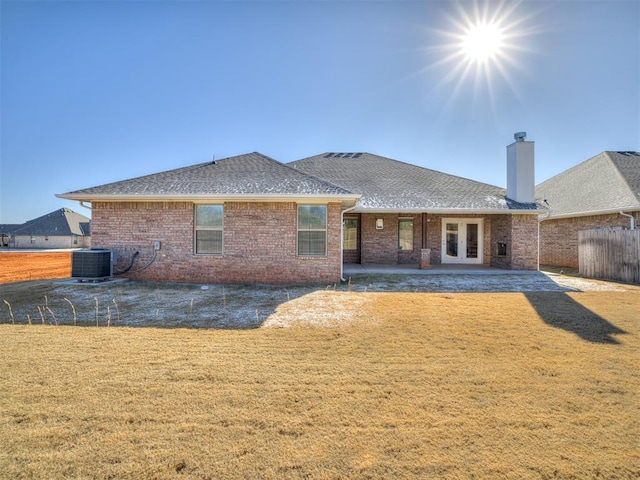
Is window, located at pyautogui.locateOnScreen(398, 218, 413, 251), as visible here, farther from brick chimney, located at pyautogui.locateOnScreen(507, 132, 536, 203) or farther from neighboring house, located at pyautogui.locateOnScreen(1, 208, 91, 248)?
neighboring house, located at pyautogui.locateOnScreen(1, 208, 91, 248)

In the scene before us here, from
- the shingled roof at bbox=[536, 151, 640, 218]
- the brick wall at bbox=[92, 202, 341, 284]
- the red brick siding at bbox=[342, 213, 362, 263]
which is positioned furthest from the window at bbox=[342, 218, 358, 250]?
the shingled roof at bbox=[536, 151, 640, 218]

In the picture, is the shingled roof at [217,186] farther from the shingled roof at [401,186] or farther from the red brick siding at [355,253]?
the red brick siding at [355,253]

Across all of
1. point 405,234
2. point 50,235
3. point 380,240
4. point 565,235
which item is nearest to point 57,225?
point 50,235

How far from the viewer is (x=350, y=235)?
49.8ft

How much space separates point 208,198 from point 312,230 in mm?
3483

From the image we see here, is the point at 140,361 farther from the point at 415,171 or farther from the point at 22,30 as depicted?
the point at 415,171

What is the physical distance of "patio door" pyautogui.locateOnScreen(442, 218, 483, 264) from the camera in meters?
15.3

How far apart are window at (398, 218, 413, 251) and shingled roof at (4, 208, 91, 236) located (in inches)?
1932

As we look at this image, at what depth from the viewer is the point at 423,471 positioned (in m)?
2.08

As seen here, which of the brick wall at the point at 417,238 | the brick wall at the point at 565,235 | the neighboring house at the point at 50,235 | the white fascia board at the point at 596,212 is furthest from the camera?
the neighboring house at the point at 50,235

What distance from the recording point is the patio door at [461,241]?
601 inches

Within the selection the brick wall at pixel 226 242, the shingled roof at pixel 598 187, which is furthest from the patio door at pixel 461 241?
the brick wall at pixel 226 242

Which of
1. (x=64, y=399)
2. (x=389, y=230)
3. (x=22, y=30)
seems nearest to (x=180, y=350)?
(x=64, y=399)

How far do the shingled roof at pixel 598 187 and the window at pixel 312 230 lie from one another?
13005mm
